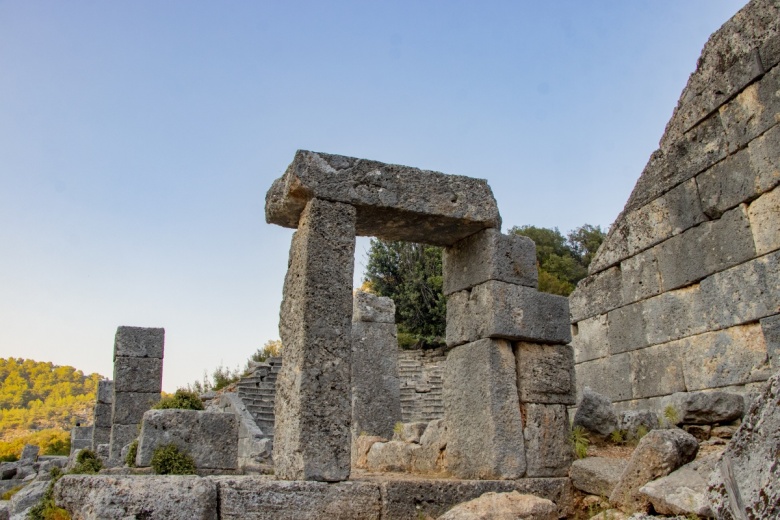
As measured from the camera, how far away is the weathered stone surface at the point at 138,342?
1488 cm

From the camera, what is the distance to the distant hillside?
5069cm

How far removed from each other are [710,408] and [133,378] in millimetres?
Answer: 11862

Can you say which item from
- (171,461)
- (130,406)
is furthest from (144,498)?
(130,406)

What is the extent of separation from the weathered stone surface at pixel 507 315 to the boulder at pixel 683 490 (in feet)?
6.78

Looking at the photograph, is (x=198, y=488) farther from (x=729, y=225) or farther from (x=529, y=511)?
(x=729, y=225)

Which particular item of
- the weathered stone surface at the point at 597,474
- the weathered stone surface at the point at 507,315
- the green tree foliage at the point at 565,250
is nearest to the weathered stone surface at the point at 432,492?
the weathered stone surface at the point at 597,474

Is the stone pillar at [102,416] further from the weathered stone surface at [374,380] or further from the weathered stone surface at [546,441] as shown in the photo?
the weathered stone surface at [546,441]

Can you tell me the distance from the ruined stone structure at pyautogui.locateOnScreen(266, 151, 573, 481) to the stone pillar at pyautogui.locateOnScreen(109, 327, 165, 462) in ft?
30.8

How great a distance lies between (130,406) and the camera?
48.9 feet

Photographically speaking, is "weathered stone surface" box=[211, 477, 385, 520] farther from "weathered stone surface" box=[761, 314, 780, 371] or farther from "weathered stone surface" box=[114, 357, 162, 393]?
"weathered stone surface" box=[114, 357, 162, 393]

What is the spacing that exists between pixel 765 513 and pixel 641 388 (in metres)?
8.24

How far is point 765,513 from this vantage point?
2.08 m

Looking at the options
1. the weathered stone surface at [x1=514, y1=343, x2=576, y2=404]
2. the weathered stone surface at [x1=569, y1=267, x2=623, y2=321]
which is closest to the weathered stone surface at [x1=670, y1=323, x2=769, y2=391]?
the weathered stone surface at [x1=569, y1=267, x2=623, y2=321]

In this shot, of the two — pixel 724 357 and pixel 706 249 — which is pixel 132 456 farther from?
pixel 706 249
